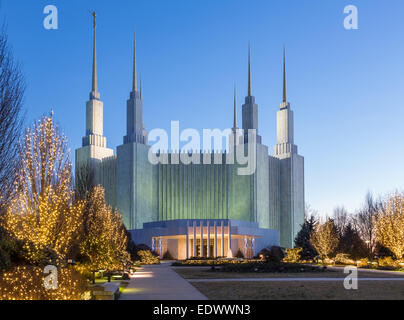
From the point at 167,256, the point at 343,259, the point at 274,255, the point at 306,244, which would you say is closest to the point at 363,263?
the point at 343,259

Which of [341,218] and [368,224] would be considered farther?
[341,218]

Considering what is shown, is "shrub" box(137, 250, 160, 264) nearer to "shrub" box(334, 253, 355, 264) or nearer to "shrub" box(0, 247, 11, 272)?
"shrub" box(334, 253, 355, 264)

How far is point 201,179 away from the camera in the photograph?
9188cm

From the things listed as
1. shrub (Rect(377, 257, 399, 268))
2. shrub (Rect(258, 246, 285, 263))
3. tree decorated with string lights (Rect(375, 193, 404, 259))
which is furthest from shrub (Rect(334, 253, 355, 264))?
shrub (Rect(258, 246, 285, 263))

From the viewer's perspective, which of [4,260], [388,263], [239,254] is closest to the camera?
[4,260]

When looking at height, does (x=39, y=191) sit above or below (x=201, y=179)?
below

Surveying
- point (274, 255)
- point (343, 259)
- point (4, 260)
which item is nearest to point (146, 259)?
point (274, 255)

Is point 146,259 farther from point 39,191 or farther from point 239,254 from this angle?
point 39,191

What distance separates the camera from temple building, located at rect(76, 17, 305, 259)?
84.6m

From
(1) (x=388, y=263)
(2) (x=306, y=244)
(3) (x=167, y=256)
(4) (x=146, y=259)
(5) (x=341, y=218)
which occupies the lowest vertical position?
(3) (x=167, y=256)

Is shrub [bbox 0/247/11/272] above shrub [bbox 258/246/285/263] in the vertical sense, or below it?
above

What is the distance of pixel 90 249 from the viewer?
2302 cm

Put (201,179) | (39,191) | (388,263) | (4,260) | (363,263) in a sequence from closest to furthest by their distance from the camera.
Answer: (4,260) < (39,191) < (388,263) < (363,263) < (201,179)
